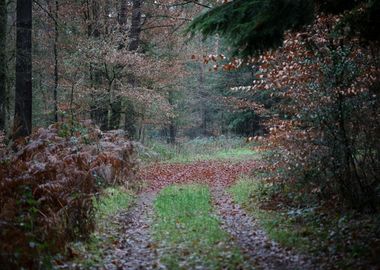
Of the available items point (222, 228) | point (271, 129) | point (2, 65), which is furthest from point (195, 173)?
point (222, 228)

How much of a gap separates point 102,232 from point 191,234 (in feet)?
5.53

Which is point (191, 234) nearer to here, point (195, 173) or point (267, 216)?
point (267, 216)

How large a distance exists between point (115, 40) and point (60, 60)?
4.27 meters

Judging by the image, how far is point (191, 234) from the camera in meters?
8.84

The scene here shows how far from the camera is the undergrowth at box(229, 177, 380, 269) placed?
265 inches

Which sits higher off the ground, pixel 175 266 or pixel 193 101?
pixel 193 101

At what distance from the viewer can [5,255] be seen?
19.4ft

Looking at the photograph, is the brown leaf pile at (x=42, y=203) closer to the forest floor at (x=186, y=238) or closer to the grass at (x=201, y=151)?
the forest floor at (x=186, y=238)

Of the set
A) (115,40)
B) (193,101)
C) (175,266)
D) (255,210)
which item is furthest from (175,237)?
(193,101)

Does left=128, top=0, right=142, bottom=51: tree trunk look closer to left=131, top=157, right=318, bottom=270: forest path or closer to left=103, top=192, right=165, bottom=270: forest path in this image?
left=131, top=157, right=318, bottom=270: forest path

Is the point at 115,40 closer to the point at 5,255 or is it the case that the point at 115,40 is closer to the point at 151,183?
the point at 151,183

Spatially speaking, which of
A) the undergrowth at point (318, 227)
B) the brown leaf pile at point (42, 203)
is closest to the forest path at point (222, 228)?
the undergrowth at point (318, 227)

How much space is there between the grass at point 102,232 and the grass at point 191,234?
33.5 inches

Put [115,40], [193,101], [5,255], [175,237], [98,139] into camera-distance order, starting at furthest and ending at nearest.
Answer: [193,101] < [115,40] < [98,139] < [175,237] < [5,255]
